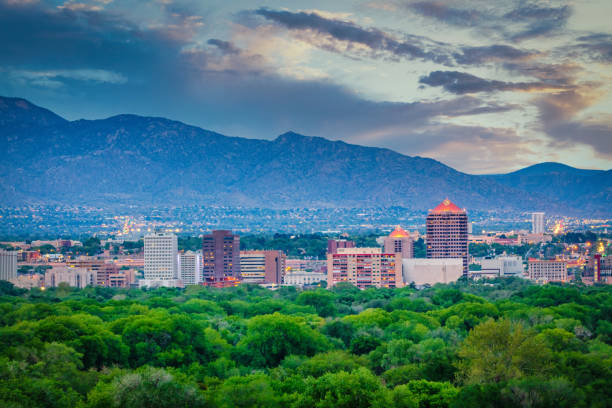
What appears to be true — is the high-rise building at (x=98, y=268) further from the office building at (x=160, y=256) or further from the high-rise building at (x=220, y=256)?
the high-rise building at (x=220, y=256)

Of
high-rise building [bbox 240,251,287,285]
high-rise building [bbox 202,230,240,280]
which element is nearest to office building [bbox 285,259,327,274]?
high-rise building [bbox 240,251,287,285]

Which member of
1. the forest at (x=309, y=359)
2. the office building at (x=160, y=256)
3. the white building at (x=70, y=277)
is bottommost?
the forest at (x=309, y=359)

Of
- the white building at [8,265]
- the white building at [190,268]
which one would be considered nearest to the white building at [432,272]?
the white building at [190,268]

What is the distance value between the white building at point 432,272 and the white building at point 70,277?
39.6 m

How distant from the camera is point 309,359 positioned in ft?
147

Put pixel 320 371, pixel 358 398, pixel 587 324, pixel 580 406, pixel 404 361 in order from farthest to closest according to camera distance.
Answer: pixel 587 324 < pixel 404 361 < pixel 320 371 < pixel 358 398 < pixel 580 406

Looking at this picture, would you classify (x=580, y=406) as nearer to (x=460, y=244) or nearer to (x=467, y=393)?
(x=467, y=393)

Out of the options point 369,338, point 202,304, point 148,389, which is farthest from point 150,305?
point 148,389

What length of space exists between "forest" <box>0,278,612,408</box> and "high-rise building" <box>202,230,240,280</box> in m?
56.5

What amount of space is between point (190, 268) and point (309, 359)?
88.8 meters

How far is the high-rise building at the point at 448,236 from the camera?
13288 centimetres

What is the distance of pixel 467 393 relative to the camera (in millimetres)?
32719

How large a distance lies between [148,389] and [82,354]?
32.7 feet

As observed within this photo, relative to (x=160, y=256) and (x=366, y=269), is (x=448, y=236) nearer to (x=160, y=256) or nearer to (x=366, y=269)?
(x=366, y=269)
